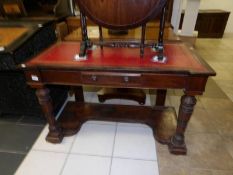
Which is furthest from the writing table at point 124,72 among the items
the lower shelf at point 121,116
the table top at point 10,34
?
the table top at point 10,34

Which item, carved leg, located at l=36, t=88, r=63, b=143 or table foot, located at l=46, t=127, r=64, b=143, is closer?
carved leg, located at l=36, t=88, r=63, b=143

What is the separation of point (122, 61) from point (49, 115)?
80cm

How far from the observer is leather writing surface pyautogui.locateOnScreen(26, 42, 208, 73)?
119cm

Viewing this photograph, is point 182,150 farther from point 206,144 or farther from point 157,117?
point 157,117

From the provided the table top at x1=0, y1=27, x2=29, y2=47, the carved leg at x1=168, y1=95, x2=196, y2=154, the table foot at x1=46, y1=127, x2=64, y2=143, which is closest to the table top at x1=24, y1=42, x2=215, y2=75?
the carved leg at x1=168, y1=95, x2=196, y2=154

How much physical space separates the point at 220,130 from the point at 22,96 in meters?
2.07

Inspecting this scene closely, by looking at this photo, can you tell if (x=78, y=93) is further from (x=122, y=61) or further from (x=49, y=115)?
(x=122, y=61)

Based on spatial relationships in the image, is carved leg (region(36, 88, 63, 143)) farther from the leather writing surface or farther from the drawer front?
the leather writing surface

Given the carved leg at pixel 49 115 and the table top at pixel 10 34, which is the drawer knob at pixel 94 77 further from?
the table top at pixel 10 34

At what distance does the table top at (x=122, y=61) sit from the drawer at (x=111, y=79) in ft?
0.14

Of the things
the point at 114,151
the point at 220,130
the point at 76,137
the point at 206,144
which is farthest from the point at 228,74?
the point at 76,137

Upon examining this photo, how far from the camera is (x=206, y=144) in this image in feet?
5.46

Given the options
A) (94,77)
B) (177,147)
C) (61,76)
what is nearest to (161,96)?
(177,147)

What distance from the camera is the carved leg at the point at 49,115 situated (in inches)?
54.9
